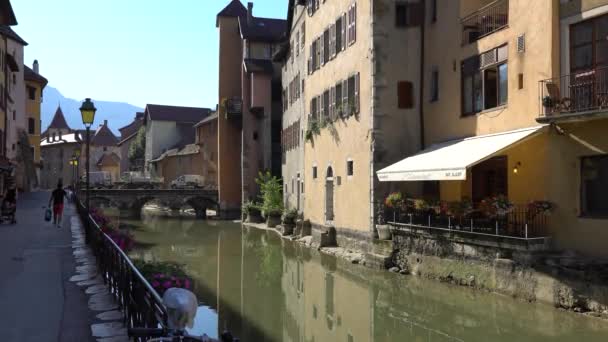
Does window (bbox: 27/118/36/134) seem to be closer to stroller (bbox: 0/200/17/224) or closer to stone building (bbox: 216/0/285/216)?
stone building (bbox: 216/0/285/216)

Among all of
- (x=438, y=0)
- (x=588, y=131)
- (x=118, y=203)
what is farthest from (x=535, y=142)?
(x=118, y=203)

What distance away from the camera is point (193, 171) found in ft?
225

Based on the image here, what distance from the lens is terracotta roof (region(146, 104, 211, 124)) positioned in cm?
7981

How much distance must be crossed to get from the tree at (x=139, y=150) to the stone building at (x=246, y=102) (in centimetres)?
4041

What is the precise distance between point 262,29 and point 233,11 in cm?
329

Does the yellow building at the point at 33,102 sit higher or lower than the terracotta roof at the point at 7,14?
lower

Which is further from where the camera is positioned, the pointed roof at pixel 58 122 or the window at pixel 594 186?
the pointed roof at pixel 58 122

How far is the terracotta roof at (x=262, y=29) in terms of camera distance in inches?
1909

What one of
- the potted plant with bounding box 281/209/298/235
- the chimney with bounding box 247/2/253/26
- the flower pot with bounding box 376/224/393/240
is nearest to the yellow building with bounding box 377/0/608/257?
the flower pot with bounding box 376/224/393/240

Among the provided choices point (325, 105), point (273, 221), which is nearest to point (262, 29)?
point (273, 221)

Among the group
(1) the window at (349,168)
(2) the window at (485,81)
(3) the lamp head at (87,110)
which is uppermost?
(2) the window at (485,81)

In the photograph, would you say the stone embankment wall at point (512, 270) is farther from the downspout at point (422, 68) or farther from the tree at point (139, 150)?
the tree at point (139, 150)

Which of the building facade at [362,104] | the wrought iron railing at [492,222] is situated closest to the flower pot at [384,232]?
the building facade at [362,104]

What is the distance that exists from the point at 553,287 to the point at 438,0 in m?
11.6
